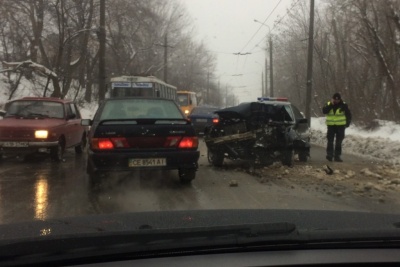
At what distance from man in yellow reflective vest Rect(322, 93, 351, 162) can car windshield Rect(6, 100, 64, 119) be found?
725 cm

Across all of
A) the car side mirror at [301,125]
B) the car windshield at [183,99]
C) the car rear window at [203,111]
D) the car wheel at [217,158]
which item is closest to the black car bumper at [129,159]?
the car wheel at [217,158]

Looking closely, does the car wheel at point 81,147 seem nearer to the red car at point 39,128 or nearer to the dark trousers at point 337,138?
the red car at point 39,128

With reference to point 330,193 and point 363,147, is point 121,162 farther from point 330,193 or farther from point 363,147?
point 363,147

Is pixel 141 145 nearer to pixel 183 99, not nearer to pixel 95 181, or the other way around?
pixel 95 181

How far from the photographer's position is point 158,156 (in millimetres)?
7484

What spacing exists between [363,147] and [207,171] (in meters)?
7.63

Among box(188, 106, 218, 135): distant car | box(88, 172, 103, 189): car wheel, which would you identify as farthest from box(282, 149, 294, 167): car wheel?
box(188, 106, 218, 135): distant car

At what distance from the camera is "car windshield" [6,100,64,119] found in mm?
11749

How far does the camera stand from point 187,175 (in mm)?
8164

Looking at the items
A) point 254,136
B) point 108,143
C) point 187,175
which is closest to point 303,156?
point 254,136

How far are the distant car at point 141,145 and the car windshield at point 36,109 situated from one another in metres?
4.68

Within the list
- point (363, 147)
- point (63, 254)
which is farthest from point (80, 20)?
point (63, 254)

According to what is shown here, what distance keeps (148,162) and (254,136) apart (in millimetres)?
3469

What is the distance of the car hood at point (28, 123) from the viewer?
10805 millimetres
